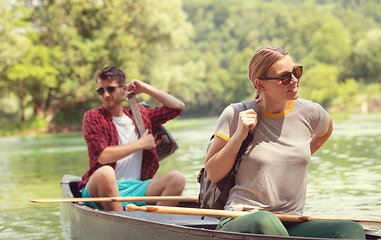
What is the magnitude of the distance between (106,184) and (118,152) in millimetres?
274

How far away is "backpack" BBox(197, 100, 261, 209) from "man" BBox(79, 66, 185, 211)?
1.44 metres

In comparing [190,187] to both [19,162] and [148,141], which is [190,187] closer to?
[148,141]

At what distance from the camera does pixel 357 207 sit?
6020 mm

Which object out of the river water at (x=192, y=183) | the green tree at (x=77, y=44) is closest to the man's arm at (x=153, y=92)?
the river water at (x=192, y=183)

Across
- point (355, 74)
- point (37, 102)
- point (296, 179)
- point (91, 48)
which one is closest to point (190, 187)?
point (296, 179)

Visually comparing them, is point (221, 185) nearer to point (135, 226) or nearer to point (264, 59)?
point (264, 59)

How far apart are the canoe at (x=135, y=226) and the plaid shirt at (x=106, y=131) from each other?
38 cm

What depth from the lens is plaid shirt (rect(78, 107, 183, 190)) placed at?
413 centimetres

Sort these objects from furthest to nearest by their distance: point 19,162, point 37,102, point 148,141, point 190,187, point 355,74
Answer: point 355,74
point 37,102
point 19,162
point 190,187
point 148,141

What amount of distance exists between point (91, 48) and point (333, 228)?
2978 centimetres

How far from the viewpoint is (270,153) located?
97.3 inches

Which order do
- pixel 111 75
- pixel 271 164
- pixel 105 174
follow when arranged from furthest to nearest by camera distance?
pixel 111 75 → pixel 105 174 → pixel 271 164

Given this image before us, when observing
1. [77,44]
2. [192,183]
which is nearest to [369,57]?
[77,44]

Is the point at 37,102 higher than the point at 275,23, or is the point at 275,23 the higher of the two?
the point at 275,23
